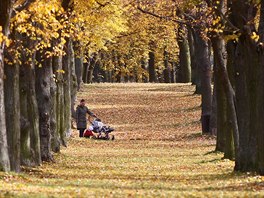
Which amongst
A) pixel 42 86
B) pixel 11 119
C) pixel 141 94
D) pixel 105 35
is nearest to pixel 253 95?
pixel 11 119

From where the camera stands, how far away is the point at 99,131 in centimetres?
3550

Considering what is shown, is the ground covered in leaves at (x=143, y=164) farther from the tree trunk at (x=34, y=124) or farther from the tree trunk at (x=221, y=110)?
the tree trunk at (x=221, y=110)

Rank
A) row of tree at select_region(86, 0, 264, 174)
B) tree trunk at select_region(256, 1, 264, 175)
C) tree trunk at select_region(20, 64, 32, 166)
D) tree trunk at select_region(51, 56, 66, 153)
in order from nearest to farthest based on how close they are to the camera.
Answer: tree trunk at select_region(256, 1, 264, 175)
row of tree at select_region(86, 0, 264, 174)
tree trunk at select_region(20, 64, 32, 166)
tree trunk at select_region(51, 56, 66, 153)

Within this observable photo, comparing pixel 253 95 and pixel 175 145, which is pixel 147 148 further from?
pixel 253 95

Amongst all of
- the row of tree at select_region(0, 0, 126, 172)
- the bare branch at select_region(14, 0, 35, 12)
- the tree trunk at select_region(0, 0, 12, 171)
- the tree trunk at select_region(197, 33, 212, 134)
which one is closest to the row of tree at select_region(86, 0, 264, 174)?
the tree trunk at select_region(197, 33, 212, 134)

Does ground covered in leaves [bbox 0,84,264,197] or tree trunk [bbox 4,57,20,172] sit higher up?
tree trunk [bbox 4,57,20,172]

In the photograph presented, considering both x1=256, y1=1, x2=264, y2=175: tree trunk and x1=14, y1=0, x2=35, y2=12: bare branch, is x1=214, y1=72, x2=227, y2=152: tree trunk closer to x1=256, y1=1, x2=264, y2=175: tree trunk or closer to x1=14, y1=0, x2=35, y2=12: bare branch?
x1=256, y1=1, x2=264, y2=175: tree trunk

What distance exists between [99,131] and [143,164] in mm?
11527

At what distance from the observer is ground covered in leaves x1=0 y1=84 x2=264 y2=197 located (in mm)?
15038

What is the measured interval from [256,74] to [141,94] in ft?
131

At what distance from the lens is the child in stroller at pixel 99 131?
35188mm

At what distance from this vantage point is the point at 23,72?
21375mm

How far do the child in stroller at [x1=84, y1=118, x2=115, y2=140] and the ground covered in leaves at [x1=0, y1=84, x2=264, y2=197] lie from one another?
2.04 ft

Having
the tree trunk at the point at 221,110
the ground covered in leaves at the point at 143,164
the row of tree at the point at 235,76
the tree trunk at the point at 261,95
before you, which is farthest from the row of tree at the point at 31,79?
the tree trunk at the point at 221,110
